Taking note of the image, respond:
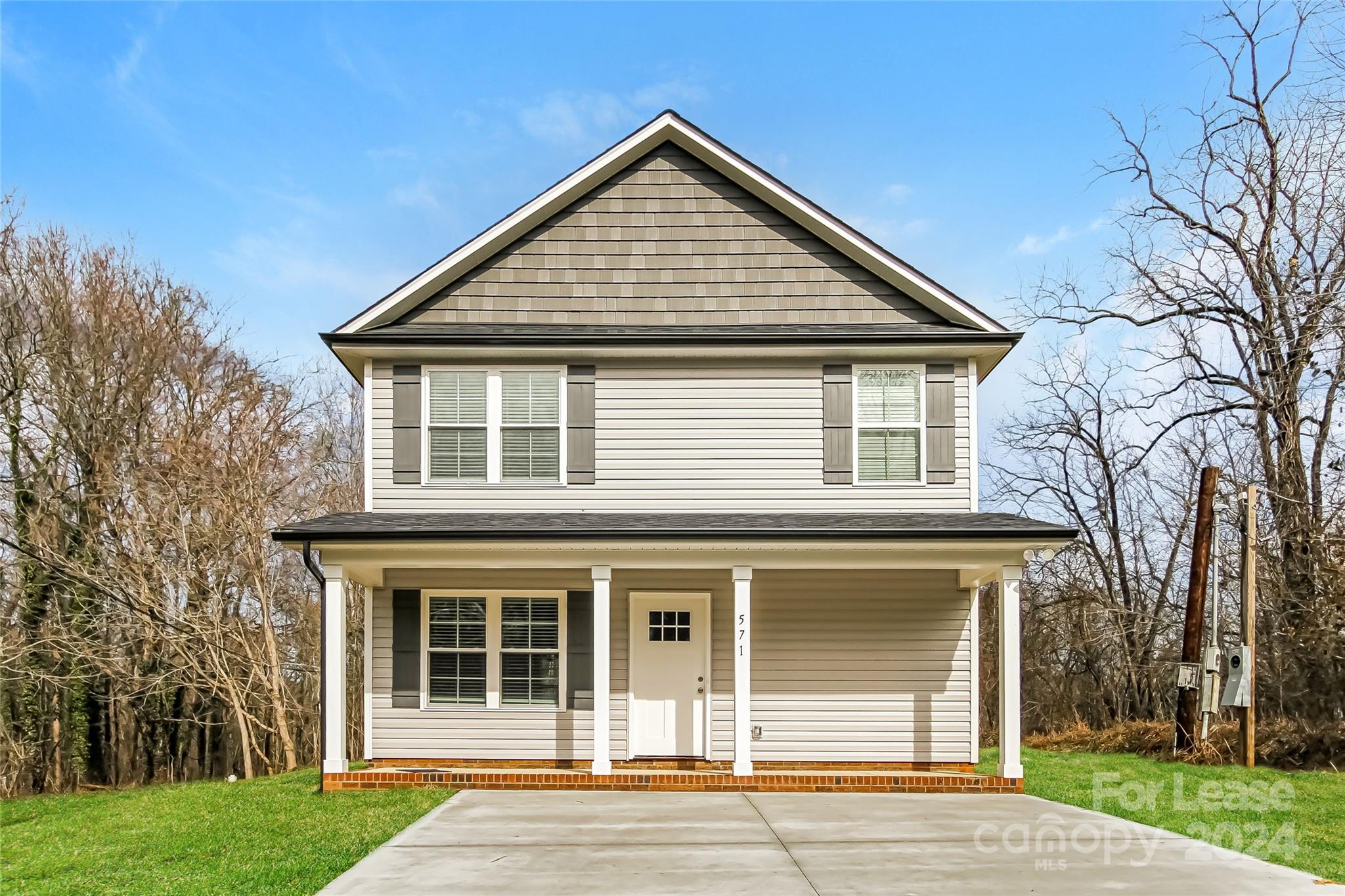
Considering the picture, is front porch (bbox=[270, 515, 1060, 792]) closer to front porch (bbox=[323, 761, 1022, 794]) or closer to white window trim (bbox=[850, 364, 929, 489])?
front porch (bbox=[323, 761, 1022, 794])

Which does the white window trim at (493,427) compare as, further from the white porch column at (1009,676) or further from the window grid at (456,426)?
the white porch column at (1009,676)

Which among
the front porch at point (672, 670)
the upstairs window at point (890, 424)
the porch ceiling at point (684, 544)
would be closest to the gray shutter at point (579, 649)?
the front porch at point (672, 670)

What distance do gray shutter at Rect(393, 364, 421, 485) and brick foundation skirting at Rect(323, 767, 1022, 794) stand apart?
3306 mm

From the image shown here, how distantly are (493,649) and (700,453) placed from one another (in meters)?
3.27

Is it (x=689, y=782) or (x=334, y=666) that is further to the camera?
(x=334, y=666)

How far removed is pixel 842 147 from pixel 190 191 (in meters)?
12.0

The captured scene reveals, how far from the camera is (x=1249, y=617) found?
Result: 14.3 m

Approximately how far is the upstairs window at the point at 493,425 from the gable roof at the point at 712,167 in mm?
1023

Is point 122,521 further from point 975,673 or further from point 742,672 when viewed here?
point 975,673

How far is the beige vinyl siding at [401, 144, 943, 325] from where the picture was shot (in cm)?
1275

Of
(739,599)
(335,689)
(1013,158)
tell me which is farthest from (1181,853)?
(1013,158)

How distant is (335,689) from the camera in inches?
435

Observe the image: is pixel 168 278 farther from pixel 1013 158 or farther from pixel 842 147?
pixel 1013 158

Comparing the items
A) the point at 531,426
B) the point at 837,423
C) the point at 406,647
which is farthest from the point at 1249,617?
the point at 406,647
